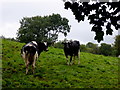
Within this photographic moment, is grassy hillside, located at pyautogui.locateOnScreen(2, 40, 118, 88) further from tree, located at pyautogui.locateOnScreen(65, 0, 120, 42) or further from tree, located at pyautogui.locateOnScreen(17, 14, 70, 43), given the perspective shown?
tree, located at pyautogui.locateOnScreen(17, 14, 70, 43)

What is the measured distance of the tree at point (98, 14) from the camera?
6500mm

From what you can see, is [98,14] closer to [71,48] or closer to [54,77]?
[54,77]

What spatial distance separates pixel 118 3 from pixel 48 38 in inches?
2960

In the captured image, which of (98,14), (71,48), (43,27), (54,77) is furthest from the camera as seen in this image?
(43,27)

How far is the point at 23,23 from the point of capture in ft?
276


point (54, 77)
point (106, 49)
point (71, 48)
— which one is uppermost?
point (106, 49)

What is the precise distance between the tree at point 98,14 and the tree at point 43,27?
70.9 meters

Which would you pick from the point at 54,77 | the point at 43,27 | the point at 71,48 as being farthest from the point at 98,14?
the point at 43,27

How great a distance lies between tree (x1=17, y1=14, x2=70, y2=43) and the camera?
78.9 m

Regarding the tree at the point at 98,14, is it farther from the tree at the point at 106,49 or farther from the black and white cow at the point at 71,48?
the tree at the point at 106,49

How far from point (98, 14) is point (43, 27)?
75.0 m

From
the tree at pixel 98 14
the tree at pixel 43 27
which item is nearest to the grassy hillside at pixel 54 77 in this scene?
the tree at pixel 98 14

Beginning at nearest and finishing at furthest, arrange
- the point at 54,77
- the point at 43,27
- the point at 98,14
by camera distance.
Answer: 1. the point at 98,14
2. the point at 54,77
3. the point at 43,27

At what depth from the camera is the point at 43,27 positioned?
266 feet
